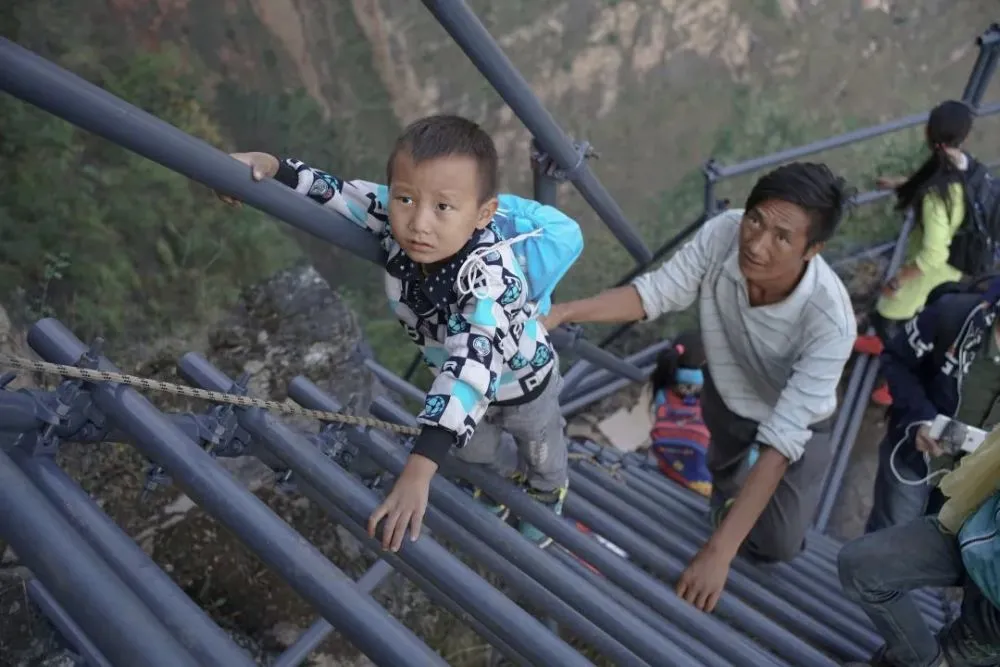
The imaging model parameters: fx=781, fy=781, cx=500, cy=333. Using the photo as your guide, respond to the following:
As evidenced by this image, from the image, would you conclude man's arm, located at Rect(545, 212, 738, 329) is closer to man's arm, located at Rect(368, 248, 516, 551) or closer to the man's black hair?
the man's black hair

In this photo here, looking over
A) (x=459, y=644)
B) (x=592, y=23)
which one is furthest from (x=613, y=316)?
(x=592, y=23)

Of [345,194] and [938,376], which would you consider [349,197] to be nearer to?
[345,194]

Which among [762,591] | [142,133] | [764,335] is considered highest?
[142,133]

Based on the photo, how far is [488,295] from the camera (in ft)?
4.14

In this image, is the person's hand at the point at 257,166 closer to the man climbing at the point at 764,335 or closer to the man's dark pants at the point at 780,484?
the man climbing at the point at 764,335

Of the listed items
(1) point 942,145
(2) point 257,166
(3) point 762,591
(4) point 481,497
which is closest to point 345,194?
(2) point 257,166

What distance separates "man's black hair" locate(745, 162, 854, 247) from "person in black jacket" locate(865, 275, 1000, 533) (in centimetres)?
59

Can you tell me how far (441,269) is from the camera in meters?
1.32

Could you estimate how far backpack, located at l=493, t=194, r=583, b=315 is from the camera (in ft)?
4.89

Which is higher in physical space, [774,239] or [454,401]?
[774,239]

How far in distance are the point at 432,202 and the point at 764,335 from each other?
1166 millimetres

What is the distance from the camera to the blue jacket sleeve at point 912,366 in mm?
2291

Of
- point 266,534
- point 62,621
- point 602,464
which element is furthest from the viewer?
point 602,464

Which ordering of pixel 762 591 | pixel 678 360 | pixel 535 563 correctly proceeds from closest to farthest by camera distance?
pixel 535 563
pixel 762 591
pixel 678 360
